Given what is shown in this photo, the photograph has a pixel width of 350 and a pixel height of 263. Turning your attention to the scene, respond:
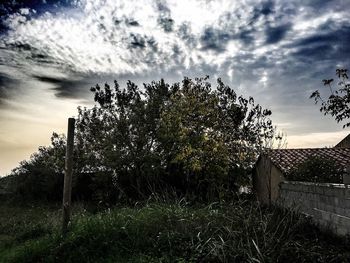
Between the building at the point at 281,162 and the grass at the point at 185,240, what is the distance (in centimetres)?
1198

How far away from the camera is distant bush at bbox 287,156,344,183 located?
52.6ft

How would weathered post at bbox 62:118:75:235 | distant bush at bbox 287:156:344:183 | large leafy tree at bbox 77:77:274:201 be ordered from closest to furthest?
weathered post at bbox 62:118:75:235
distant bush at bbox 287:156:344:183
large leafy tree at bbox 77:77:274:201

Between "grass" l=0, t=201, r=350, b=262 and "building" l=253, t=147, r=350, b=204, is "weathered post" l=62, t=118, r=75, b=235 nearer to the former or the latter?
"grass" l=0, t=201, r=350, b=262

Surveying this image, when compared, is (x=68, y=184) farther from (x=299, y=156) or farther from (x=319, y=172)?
(x=299, y=156)

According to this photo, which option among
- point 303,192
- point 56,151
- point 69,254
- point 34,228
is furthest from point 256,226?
point 56,151

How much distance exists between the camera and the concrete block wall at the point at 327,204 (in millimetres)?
8617

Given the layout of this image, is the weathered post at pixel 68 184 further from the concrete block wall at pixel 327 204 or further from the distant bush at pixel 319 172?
the distant bush at pixel 319 172

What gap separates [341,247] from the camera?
7.53m

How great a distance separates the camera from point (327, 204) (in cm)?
970

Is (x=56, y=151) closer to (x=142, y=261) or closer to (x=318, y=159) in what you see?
(x=318, y=159)

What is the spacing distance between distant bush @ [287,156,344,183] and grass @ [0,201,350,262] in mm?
7452

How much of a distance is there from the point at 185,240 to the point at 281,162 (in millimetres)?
16035

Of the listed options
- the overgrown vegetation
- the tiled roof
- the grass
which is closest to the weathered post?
the grass

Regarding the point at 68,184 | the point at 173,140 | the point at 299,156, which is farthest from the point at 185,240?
the point at 299,156
